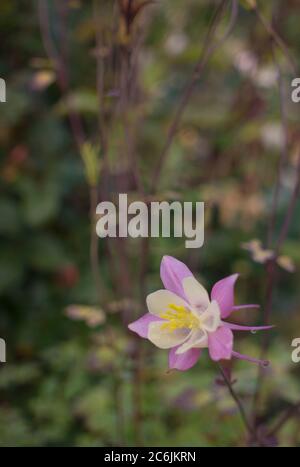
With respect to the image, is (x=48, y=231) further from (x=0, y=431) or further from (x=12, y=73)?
(x=0, y=431)

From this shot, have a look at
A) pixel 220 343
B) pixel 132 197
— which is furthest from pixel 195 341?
pixel 132 197

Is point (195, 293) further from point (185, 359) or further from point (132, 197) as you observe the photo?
point (132, 197)

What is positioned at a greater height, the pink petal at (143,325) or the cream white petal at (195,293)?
the cream white petal at (195,293)

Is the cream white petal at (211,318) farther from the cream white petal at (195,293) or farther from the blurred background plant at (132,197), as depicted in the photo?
the blurred background plant at (132,197)

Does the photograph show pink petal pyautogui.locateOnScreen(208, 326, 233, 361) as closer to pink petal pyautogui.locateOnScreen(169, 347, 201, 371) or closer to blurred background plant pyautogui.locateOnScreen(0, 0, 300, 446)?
pink petal pyautogui.locateOnScreen(169, 347, 201, 371)

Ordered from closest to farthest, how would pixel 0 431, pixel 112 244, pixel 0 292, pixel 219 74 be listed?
pixel 0 431, pixel 112 244, pixel 0 292, pixel 219 74

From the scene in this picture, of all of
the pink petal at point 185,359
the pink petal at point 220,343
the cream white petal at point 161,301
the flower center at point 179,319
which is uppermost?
the cream white petal at point 161,301

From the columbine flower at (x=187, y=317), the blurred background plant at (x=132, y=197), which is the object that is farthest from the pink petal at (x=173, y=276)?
the blurred background plant at (x=132, y=197)
